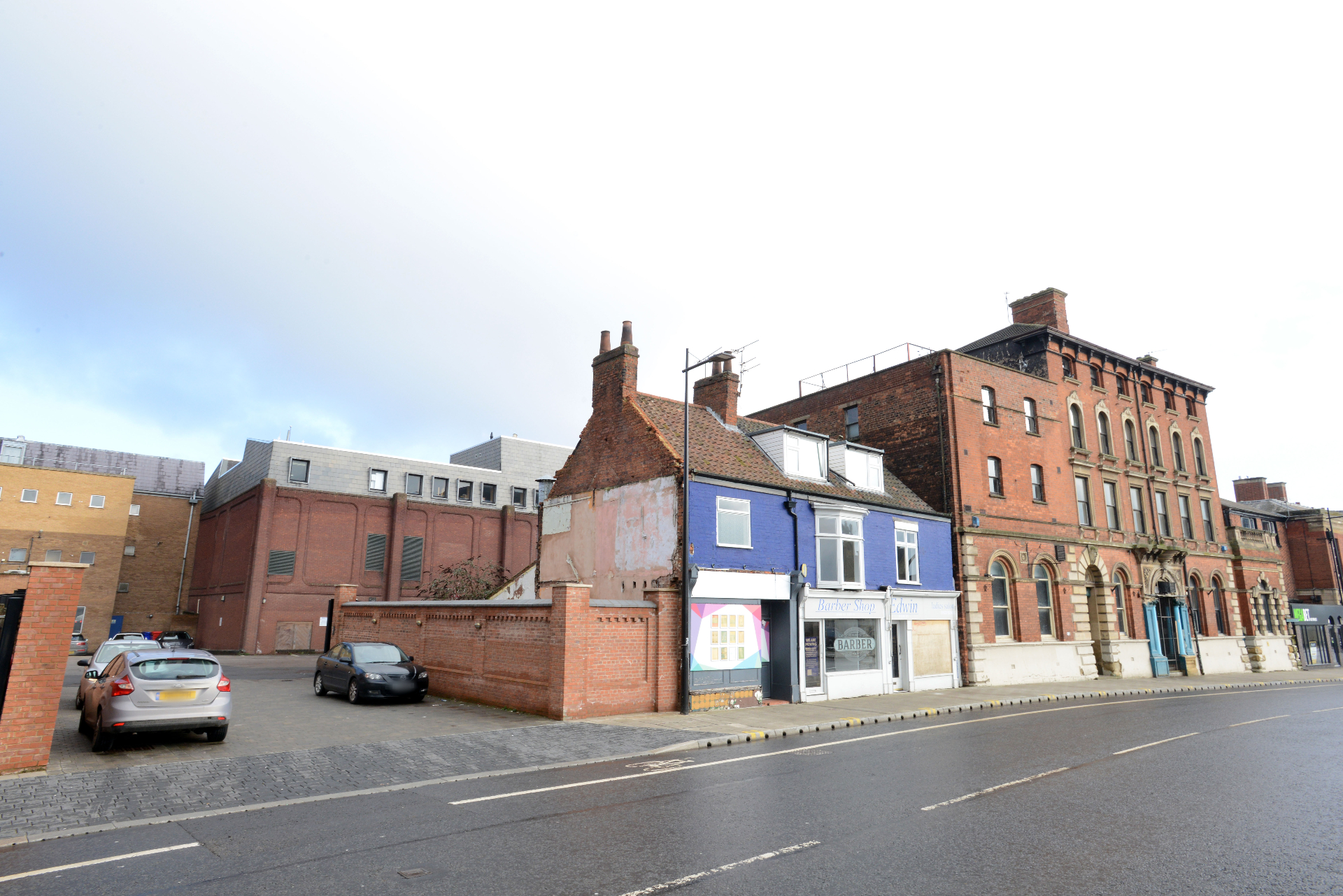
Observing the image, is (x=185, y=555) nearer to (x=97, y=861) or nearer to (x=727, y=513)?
(x=727, y=513)

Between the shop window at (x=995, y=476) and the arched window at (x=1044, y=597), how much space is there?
3616mm

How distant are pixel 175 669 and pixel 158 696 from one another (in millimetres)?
482

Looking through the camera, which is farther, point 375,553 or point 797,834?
point 375,553

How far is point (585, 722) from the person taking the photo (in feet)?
52.8

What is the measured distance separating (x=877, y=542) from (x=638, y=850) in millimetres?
18515

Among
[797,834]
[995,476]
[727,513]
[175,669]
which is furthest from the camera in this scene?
[995,476]

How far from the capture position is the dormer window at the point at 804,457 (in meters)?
23.3

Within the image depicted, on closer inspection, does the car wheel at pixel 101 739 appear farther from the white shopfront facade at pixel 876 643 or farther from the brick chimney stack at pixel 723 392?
the brick chimney stack at pixel 723 392

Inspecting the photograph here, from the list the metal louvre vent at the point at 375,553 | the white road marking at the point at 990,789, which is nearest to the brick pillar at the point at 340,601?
the metal louvre vent at the point at 375,553

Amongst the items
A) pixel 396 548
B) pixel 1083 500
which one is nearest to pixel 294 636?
pixel 396 548

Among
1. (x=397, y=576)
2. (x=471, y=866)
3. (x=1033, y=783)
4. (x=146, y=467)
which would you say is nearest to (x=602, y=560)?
(x=1033, y=783)

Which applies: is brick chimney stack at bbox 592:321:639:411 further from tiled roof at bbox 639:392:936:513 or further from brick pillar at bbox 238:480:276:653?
brick pillar at bbox 238:480:276:653

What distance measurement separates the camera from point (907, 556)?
24953 millimetres

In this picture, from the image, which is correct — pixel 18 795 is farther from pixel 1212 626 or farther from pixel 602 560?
pixel 1212 626
